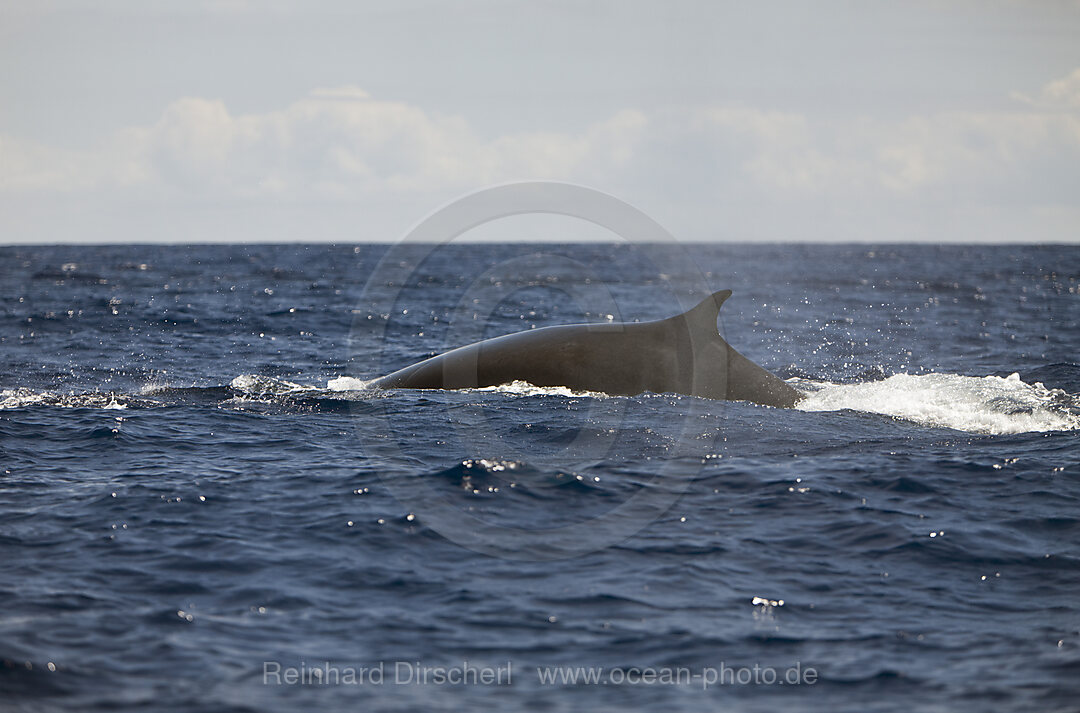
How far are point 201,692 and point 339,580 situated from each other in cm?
194

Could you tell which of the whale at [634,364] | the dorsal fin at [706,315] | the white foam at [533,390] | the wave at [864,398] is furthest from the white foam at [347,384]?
the dorsal fin at [706,315]

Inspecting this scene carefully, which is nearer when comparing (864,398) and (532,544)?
(532,544)

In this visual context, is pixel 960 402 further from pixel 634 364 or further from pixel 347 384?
pixel 347 384

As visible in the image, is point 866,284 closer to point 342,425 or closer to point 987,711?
point 342,425

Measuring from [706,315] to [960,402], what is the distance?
4484mm

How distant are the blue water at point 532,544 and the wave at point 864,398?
0.31 ft

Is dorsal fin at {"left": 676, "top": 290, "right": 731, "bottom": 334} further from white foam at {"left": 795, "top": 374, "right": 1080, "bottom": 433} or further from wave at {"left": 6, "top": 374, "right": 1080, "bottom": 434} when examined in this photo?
white foam at {"left": 795, "top": 374, "right": 1080, "bottom": 433}

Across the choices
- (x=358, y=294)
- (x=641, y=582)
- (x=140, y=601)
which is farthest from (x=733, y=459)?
(x=358, y=294)

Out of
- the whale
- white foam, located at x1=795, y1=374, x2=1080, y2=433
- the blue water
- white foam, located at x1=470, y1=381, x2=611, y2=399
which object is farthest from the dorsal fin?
white foam, located at x1=795, y1=374, x2=1080, y2=433

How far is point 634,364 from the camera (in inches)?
584

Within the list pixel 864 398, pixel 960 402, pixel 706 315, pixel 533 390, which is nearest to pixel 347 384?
pixel 533 390

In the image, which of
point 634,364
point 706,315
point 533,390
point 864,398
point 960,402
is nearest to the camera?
point 706,315

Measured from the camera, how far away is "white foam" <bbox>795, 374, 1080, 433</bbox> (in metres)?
14.2

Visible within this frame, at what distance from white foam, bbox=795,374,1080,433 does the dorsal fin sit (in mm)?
1989
